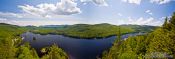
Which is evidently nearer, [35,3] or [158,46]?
[158,46]

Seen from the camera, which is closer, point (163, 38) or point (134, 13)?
point (163, 38)

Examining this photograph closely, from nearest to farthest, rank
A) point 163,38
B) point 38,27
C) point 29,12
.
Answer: point 163,38 < point 29,12 < point 38,27

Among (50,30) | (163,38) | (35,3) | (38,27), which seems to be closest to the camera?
(163,38)

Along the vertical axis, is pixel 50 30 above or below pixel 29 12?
below

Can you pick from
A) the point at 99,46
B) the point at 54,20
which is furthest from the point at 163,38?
the point at 99,46

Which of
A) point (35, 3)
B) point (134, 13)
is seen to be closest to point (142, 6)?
point (134, 13)

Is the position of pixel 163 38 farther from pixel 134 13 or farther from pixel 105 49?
pixel 105 49

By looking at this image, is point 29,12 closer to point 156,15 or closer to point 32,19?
point 32,19

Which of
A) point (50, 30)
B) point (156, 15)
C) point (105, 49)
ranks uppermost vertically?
point (156, 15)

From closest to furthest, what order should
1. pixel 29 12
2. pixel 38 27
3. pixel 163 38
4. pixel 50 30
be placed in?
pixel 163 38 → pixel 29 12 → pixel 38 27 → pixel 50 30

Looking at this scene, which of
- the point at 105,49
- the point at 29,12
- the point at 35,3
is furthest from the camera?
the point at 105,49
